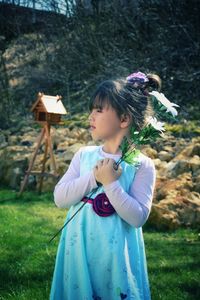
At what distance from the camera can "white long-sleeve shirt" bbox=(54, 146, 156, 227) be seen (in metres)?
2.06

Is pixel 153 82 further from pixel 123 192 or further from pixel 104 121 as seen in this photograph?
pixel 123 192

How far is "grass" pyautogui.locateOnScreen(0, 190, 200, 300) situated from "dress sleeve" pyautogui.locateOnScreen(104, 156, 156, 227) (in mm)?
1296

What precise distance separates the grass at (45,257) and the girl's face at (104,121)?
55.1 inches

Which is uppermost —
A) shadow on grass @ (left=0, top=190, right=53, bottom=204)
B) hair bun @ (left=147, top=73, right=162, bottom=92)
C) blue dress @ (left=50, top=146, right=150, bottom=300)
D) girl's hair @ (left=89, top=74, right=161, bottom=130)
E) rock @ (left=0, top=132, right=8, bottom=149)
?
hair bun @ (left=147, top=73, right=162, bottom=92)

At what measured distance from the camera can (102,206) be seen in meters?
2.13

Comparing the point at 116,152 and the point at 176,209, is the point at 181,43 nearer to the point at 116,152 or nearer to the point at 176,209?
the point at 176,209

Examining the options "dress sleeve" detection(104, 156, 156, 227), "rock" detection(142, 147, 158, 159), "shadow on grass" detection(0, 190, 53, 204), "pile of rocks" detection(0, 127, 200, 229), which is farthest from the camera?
"rock" detection(142, 147, 158, 159)

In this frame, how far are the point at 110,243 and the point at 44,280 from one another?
1.57 metres

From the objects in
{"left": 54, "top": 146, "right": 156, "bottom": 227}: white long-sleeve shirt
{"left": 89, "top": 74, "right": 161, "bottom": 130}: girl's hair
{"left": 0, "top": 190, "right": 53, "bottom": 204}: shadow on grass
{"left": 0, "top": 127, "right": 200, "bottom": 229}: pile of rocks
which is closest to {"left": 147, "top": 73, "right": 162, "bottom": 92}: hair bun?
{"left": 89, "top": 74, "right": 161, "bottom": 130}: girl's hair

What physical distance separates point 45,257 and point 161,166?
10.9 feet

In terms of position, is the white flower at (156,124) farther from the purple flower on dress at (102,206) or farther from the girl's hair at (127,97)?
the purple flower on dress at (102,206)

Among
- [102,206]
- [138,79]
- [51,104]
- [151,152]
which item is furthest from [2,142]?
[102,206]

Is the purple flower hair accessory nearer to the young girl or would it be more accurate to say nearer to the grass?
the young girl

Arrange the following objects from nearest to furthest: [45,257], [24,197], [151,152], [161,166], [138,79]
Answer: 1. [138,79]
2. [45,257]
3. [161,166]
4. [24,197]
5. [151,152]
